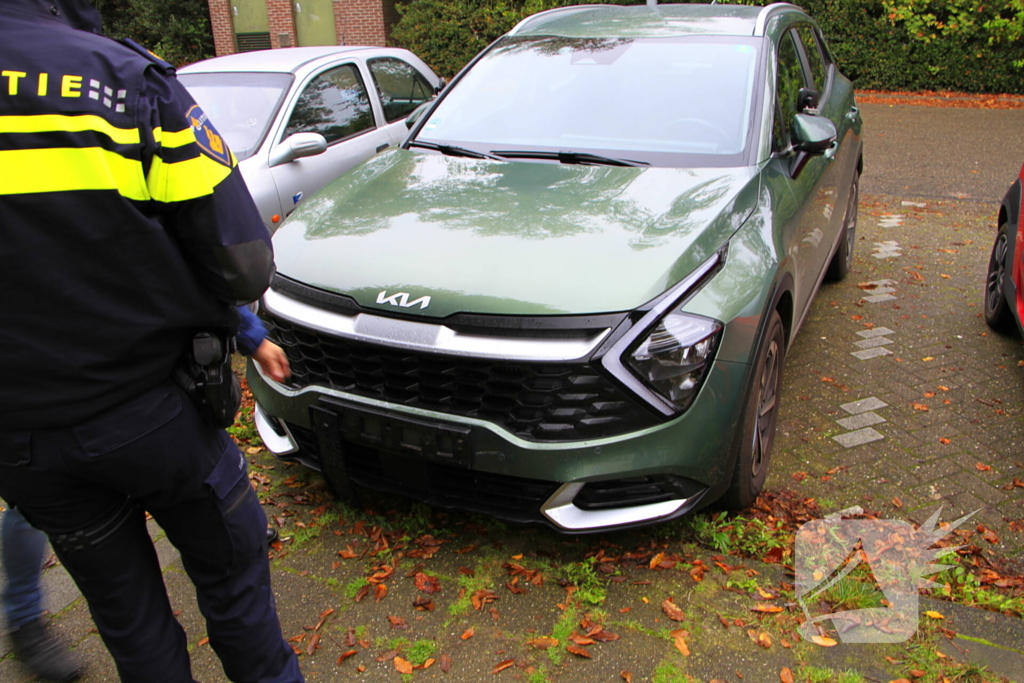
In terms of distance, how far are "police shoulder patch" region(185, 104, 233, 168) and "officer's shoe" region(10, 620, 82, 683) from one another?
5.44 ft

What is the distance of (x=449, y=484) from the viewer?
2.67 meters

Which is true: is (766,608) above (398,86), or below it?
below

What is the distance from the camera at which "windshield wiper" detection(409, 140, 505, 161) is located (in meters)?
3.59

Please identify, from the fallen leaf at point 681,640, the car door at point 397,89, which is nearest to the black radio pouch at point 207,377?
the fallen leaf at point 681,640

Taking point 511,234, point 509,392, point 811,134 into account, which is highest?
point 811,134

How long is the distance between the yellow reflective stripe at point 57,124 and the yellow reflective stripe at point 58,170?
34 mm

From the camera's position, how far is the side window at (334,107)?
5.51 metres

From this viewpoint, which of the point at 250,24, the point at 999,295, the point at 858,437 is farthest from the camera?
the point at 250,24

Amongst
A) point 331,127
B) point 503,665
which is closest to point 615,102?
point 503,665

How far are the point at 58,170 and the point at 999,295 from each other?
4.86 m

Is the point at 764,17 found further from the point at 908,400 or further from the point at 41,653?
the point at 41,653

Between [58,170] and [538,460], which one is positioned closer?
[58,170]

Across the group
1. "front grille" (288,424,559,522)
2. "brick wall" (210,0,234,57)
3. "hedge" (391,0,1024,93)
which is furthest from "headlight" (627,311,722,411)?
"brick wall" (210,0,234,57)

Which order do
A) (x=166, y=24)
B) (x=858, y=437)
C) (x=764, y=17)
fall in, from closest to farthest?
(x=858, y=437) → (x=764, y=17) → (x=166, y=24)
